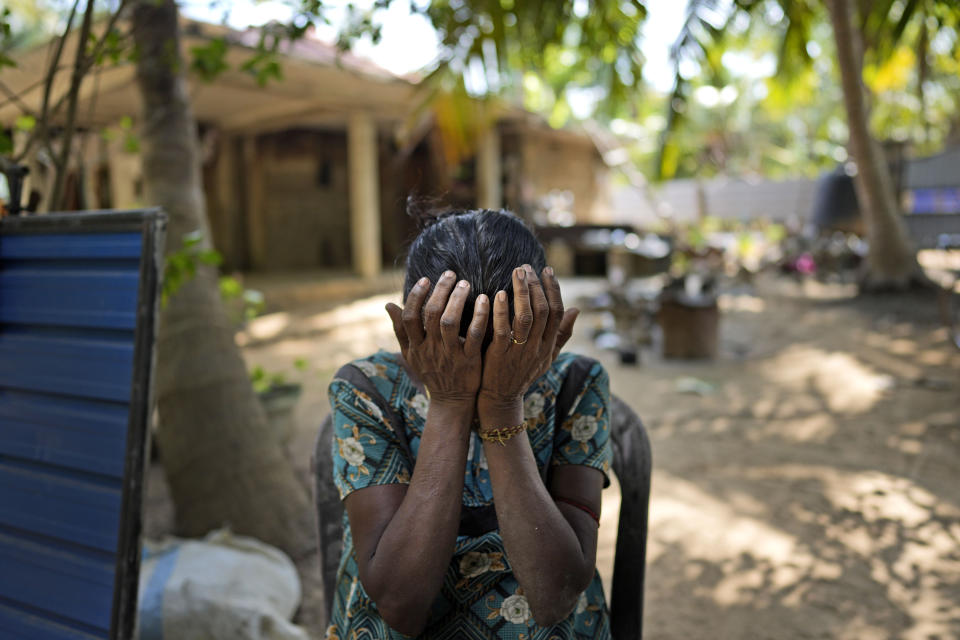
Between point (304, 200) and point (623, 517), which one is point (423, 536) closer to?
point (623, 517)

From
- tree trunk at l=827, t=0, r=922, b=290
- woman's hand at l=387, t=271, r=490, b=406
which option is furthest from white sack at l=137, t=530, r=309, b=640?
tree trunk at l=827, t=0, r=922, b=290

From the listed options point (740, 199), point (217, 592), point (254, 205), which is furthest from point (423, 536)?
point (740, 199)

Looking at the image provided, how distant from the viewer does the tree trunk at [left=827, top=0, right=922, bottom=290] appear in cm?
774

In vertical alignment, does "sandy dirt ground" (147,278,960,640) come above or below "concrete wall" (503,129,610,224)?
below

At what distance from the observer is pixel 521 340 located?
1.24 metres

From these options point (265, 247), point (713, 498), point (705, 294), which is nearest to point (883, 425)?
point (713, 498)

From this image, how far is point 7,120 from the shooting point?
140 inches

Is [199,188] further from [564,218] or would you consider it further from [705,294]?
[564,218]

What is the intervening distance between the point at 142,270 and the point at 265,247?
40.3 ft

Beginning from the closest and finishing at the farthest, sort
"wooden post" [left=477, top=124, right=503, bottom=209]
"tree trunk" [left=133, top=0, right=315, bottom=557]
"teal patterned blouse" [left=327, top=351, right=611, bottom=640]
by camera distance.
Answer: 1. "teal patterned blouse" [left=327, top=351, right=611, bottom=640]
2. "tree trunk" [left=133, top=0, right=315, bottom=557]
3. "wooden post" [left=477, top=124, right=503, bottom=209]

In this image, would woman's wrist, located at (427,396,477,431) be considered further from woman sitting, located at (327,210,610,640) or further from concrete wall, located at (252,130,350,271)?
concrete wall, located at (252,130,350,271)

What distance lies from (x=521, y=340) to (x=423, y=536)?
393 millimetres

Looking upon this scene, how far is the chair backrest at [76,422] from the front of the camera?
143cm

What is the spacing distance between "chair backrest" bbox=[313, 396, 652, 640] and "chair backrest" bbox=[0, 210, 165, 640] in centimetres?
43
